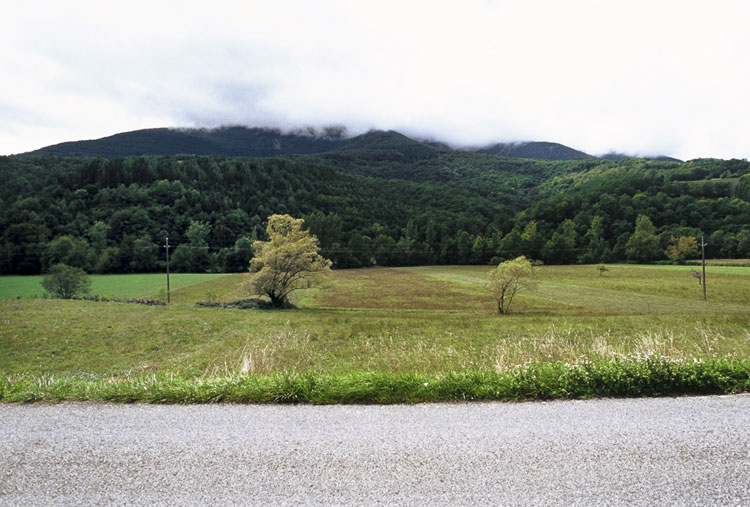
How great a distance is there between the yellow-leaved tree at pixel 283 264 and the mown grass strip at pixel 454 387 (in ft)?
130

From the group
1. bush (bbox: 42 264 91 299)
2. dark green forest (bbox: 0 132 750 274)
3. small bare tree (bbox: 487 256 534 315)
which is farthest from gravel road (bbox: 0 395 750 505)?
dark green forest (bbox: 0 132 750 274)

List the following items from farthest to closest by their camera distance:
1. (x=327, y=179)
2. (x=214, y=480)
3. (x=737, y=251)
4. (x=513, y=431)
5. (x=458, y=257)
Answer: (x=327, y=179) → (x=458, y=257) → (x=737, y=251) → (x=513, y=431) → (x=214, y=480)

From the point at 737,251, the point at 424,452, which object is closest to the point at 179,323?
the point at 424,452

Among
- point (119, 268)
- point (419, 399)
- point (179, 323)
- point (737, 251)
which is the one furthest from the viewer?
point (119, 268)

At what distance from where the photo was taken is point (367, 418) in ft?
17.1

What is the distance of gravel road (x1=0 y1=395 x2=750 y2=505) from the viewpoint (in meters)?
3.60

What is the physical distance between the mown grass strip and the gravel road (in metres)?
0.31

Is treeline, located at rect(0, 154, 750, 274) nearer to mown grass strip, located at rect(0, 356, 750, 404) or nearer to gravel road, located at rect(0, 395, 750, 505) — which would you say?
mown grass strip, located at rect(0, 356, 750, 404)

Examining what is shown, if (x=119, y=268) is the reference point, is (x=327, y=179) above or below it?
above

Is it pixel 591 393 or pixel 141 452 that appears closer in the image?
pixel 141 452

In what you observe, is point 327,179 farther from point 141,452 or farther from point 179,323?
point 141,452

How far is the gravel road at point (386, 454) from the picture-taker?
3604mm

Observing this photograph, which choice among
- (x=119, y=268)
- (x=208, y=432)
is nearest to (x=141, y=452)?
(x=208, y=432)

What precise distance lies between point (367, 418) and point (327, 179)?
161700mm
